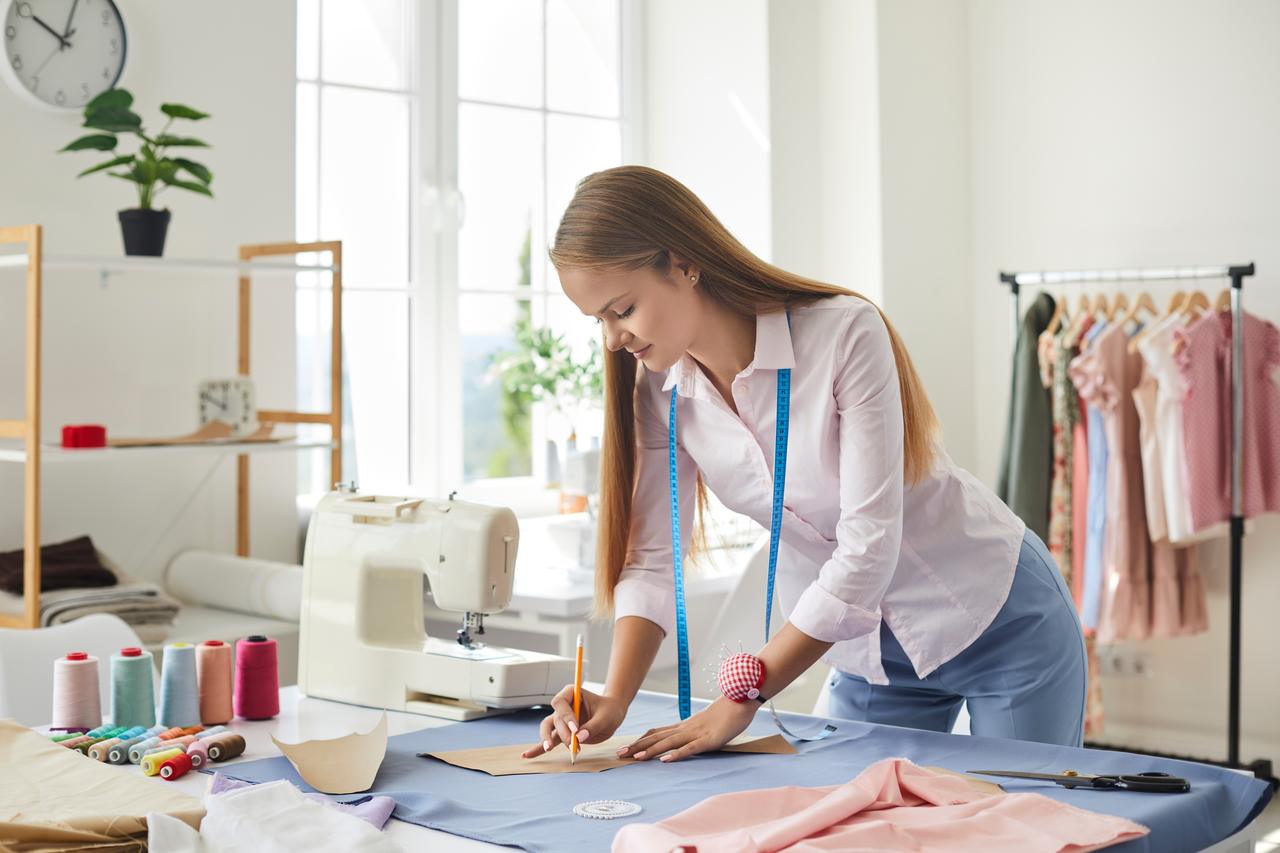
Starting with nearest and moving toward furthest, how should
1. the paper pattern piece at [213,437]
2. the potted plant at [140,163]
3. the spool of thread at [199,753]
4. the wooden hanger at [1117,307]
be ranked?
1. the spool of thread at [199,753]
2. the potted plant at [140,163]
3. the paper pattern piece at [213,437]
4. the wooden hanger at [1117,307]

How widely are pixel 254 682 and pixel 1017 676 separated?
1048mm

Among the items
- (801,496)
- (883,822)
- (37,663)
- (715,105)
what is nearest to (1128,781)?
(883,822)

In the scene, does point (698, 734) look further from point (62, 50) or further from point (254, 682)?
point (62, 50)

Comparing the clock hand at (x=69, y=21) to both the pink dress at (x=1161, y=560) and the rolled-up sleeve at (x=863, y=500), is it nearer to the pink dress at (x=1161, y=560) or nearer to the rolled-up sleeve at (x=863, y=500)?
the rolled-up sleeve at (x=863, y=500)

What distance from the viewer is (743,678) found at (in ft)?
5.27

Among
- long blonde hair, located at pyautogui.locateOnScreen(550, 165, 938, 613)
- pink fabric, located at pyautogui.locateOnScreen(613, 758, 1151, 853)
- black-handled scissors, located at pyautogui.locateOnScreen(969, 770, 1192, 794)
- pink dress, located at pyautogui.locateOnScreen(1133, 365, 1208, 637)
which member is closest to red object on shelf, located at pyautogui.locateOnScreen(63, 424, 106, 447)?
long blonde hair, located at pyautogui.locateOnScreen(550, 165, 938, 613)

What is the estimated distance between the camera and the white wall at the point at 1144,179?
159 inches

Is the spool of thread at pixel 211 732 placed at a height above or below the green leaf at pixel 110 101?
below

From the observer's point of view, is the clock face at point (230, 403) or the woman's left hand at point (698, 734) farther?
the clock face at point (230, 403)

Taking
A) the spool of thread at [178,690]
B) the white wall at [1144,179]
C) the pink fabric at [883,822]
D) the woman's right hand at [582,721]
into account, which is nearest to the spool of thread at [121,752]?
the spool of thread at [178,690]

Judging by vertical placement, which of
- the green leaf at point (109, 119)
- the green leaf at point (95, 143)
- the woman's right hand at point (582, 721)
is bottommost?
the woman's right hand at point (582, 721)

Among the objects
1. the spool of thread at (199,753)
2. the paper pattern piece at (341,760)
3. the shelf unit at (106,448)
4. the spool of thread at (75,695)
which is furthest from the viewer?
the shelf unit at (106,448)

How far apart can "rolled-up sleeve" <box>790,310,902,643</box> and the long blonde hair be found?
0.28ft

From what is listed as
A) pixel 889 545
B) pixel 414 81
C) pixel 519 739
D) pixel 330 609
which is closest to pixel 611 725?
pixel 519 739
